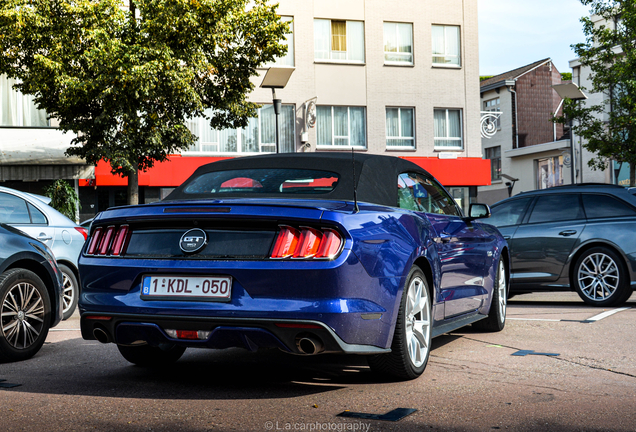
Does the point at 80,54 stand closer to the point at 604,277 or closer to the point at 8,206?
the point at 8,206

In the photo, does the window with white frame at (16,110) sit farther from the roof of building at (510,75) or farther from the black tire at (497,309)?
the roof of building at (510,75)

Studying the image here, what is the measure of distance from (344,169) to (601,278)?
6.11 m

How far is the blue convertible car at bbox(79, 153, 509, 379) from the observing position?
14.0 ft

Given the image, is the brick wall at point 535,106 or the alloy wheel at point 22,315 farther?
the brick wall at point 535,106

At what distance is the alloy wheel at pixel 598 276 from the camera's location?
33.2ft

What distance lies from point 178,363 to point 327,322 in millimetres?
2052

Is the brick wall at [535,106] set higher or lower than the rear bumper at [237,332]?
higher

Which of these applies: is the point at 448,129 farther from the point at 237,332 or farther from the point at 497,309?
the point at 237,332

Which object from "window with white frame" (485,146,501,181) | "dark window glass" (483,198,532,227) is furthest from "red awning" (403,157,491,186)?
"window with white frame" (485,146,501,181)

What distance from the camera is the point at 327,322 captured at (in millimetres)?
4223

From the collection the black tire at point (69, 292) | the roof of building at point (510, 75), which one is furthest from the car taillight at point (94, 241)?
the roof of building at point (510, 75)

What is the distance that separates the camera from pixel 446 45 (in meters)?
31.4

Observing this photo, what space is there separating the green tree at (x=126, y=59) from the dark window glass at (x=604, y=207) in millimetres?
10976

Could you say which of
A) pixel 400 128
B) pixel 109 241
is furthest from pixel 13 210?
pixel 400 128
